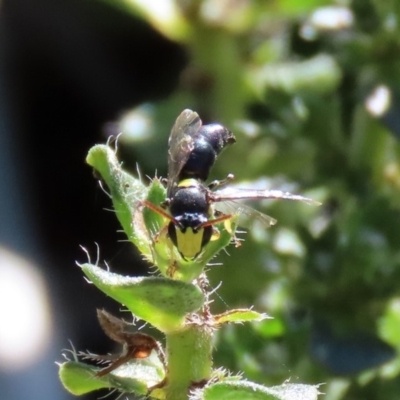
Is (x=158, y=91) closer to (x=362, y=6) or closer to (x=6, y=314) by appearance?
(x=6, y=314)

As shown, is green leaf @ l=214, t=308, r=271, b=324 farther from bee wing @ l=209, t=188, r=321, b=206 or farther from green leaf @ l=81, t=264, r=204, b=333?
bee wing @ l=209, t=188, r=321, b=206

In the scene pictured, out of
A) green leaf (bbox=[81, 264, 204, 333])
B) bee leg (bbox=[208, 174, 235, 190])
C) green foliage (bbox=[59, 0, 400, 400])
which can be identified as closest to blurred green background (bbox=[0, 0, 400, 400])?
green foliage (bbox=[59, 0, 400, 400])

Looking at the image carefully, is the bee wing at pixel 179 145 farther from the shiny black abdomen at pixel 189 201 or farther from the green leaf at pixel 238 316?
the green leaf at pixel 238 316

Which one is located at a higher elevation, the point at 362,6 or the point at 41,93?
the point at 41,93

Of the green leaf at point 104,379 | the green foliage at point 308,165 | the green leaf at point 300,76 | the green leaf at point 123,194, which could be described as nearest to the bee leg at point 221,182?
the green leaf at point 123,194

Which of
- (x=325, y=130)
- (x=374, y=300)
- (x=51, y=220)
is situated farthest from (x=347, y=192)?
(x=51, y=220)
